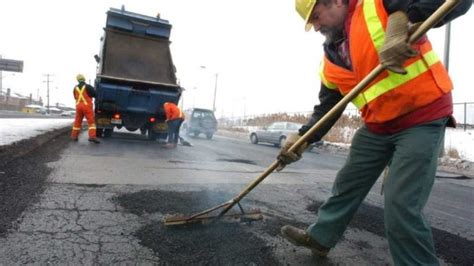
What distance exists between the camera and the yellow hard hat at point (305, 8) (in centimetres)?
217

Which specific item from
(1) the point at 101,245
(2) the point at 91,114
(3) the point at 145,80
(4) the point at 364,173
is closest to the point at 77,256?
(1) the point at 101,245

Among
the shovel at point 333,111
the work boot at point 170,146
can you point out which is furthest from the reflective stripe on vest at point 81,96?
the shovel at point 333,111

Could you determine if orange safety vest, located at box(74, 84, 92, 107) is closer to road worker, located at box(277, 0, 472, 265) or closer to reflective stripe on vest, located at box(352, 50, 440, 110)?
road worker, located at box(277, 0, 472, 265)

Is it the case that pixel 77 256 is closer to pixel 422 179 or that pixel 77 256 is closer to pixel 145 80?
pixel 422 179

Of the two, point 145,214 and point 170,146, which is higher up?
point 145,214

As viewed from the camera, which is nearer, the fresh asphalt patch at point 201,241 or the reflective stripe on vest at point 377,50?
the reflective stripe on vest at point 377,50

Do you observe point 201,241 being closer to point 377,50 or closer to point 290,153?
point 290,153

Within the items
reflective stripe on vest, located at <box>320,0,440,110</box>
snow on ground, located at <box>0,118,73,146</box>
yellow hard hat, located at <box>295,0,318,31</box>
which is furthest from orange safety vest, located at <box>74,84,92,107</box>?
reflective stripe on vest, located at <box>320,0,440,110</box>

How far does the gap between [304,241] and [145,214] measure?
4.61 feet

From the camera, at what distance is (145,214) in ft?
10.9

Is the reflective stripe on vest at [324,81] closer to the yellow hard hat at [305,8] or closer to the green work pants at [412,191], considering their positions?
the yellow hard hat at [305,8]

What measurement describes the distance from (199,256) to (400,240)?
3.90 feet

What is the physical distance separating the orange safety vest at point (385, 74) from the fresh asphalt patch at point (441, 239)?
1426 millimetres

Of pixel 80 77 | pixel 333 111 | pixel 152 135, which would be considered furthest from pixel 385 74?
pixel 152 135
